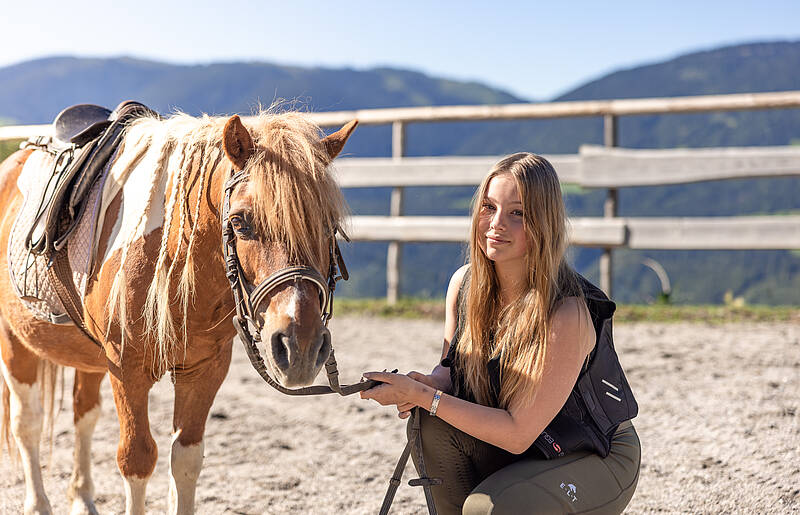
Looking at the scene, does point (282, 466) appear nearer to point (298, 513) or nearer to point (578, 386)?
point (298, 513)

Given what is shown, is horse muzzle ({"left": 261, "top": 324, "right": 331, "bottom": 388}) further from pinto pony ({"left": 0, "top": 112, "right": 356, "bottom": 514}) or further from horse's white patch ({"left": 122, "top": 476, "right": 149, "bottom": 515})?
horse's white patch ({"left": 122, "top": 476, "right": 149, "bottom": 515})

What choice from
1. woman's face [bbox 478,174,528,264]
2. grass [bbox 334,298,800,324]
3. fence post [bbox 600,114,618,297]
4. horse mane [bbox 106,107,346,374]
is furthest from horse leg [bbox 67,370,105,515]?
fence post [bbox 600,114,618,297]

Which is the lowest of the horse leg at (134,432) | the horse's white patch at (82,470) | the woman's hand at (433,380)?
the horse's white patch at (82,470)

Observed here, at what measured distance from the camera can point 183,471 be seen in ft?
7.21

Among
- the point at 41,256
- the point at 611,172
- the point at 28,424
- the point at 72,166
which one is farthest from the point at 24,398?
the point at 611,172

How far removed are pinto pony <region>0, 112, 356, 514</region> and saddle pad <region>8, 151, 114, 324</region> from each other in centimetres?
7

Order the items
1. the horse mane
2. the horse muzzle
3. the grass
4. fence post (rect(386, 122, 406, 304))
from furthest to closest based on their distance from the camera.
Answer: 1. fence post (rect(386, 122, 406, 304))
2. the grass
3. the horse mane
4. the horse muzzle

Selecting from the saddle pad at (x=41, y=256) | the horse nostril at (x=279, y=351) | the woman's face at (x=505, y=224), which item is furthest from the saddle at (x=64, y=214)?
the woman's face at (x=505, y=224)

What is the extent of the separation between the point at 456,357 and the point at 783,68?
182ft

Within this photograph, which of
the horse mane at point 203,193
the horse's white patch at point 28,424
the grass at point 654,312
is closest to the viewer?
the horse mane at point 203,193

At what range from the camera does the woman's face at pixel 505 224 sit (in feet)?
5.92

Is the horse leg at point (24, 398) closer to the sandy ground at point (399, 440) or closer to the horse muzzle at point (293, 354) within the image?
the sandy ground at point (399, 440)

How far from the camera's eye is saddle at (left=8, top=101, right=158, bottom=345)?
7.07 ft

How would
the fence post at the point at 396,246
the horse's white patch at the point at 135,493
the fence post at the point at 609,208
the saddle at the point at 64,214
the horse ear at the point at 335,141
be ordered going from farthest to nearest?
the fence post at the point at 396,246 < the fence post at the point at 609,208 < the saddle at the point at 64,214 < the horse's white patch at the point at 135,493 < the horse ear at the point at 335,141
